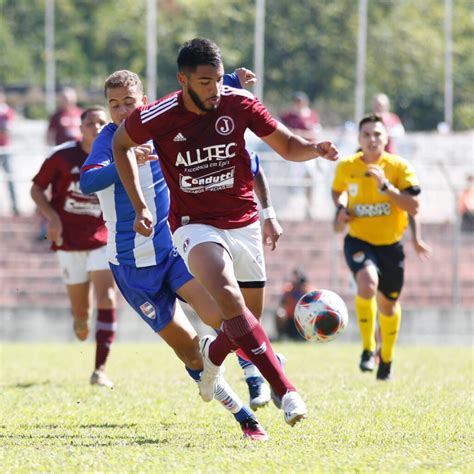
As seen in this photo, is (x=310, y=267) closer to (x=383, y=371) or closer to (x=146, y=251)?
(x=383, y=371)

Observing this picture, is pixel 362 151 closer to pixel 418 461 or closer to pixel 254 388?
pixel 254 388

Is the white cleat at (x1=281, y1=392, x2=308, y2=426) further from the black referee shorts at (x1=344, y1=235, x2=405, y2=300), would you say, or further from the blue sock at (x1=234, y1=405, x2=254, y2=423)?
the black referee shorts at (x1=344, y1=235, x2=405, y2=300)

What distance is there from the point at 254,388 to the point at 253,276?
0.94 meters

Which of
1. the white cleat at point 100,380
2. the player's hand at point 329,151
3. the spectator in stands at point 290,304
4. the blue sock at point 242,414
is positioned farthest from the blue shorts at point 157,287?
the spectator in stands at point 290,304

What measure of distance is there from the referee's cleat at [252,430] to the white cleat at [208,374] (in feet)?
1.06

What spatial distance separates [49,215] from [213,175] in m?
4.05

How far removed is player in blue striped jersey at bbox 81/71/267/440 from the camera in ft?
26.2

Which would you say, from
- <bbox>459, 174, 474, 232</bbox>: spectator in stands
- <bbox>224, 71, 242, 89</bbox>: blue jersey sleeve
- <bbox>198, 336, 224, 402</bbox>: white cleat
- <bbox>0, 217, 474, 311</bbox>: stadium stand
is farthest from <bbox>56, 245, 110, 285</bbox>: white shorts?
<bbox>459, 174, 474, 232</bbox>: spectator in stands

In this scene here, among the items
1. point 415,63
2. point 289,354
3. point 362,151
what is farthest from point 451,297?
point 415,63

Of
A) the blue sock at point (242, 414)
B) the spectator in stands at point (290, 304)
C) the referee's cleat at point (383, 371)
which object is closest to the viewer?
the blue sock at point (242, 414)

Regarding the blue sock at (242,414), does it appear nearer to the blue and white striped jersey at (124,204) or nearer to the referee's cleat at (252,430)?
the referee's cleat at (252,430)

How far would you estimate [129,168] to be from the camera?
7.32 metres

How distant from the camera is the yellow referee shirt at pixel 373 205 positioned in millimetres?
11586

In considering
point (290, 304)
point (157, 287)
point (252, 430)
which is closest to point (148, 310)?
point (157, 287)
